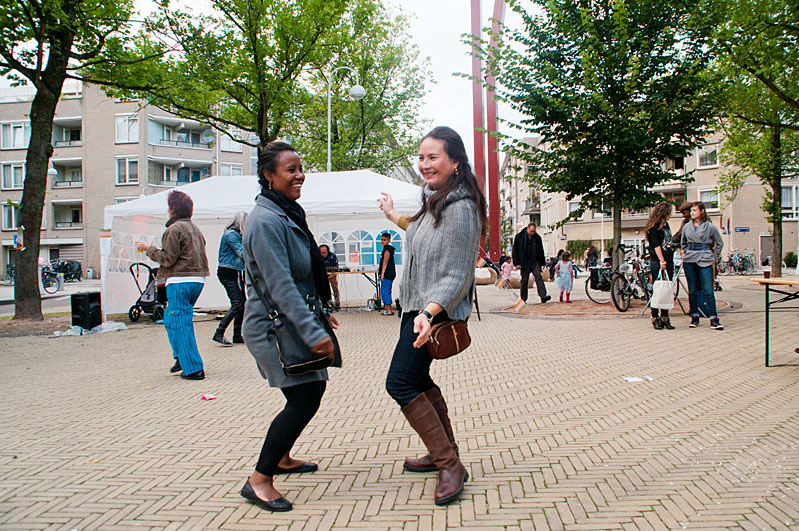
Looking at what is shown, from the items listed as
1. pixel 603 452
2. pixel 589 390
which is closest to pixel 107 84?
pixel 589 390

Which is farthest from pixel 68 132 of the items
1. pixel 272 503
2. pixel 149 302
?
pixel 272 503

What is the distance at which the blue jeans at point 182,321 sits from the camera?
5809 mm

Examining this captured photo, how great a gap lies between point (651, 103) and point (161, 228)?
34.6 ft

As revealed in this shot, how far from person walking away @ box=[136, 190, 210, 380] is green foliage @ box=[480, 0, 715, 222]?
8065mm

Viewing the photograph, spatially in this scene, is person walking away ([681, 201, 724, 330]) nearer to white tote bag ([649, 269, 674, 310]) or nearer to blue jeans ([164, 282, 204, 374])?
white tote bag ([649, 269, 674, 310])

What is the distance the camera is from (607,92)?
37.9 ft

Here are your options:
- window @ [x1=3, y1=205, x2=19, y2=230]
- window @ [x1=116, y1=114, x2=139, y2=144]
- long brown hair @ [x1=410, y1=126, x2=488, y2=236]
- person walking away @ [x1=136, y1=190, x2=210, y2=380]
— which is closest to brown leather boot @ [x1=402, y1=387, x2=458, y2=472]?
long brown hair @ [x1=410, y1=126, x2=488, y2=236]

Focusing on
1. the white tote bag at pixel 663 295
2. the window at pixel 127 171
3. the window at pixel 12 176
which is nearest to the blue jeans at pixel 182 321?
the white tote bag at pixel 663 295

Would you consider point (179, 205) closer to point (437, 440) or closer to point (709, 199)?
point (437, 440)

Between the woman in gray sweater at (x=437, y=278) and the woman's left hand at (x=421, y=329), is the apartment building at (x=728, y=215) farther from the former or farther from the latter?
the woman's left hand at (x=421, y=329)

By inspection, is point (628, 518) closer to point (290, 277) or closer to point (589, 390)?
point (290, 277)

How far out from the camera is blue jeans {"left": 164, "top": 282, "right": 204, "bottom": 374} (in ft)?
19.1

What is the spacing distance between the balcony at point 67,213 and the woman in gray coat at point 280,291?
51039mm

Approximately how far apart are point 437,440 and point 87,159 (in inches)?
2007
